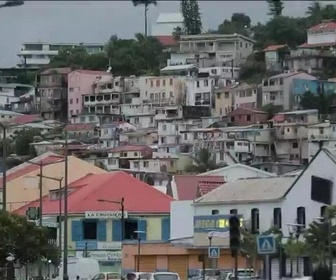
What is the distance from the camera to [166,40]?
19312 centimetres

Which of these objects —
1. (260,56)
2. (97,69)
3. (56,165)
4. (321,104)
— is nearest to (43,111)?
(97,69)

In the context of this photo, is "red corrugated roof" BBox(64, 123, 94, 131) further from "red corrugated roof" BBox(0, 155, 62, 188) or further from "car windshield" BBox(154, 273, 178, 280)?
"car windshield" BBox(154, 273, 178, 280)

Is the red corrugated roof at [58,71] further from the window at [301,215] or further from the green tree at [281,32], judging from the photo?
the window at [301,215]

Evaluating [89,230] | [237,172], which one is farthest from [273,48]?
[89,230]

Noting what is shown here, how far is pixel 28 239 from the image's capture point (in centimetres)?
5906

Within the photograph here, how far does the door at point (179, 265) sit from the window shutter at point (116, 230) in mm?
8963

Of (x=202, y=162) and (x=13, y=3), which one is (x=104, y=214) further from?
(x=202, y=162)

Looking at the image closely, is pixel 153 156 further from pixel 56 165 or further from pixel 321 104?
pixel 56 165

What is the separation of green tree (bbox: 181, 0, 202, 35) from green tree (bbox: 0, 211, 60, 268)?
132 meters

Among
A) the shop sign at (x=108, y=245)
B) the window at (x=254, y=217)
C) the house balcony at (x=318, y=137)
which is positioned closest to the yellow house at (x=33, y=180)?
the shop sign at (x=108, y=245)

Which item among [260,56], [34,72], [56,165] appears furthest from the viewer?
[34,72]

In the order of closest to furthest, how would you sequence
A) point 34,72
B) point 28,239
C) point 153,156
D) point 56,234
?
point 28,239 → point 56,234 → point 153,156 → point 34,72

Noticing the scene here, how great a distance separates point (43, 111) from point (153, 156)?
137 feet

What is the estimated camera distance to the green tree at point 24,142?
131250 millimetres
